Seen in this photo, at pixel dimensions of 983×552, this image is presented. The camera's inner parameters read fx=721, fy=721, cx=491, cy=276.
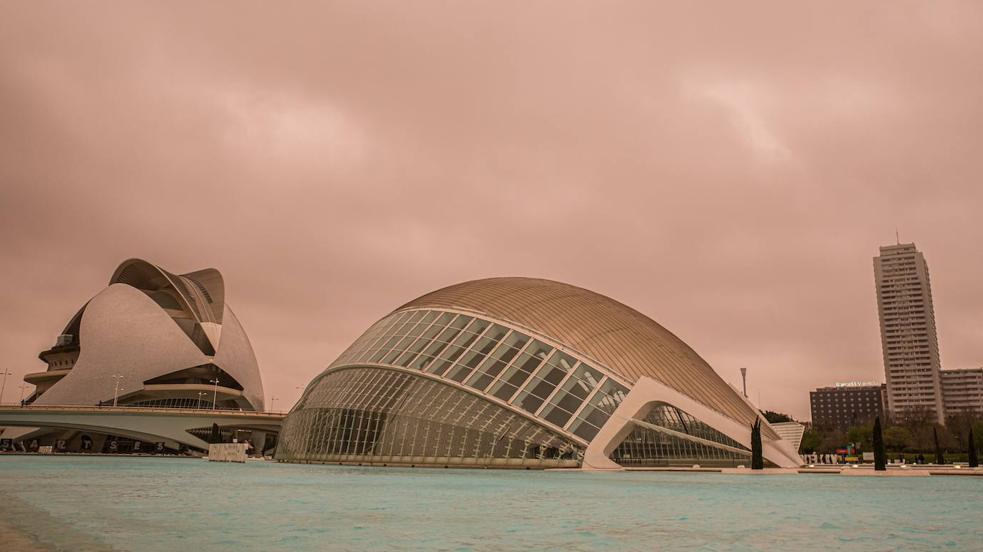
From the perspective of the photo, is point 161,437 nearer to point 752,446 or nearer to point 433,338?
point 433,338

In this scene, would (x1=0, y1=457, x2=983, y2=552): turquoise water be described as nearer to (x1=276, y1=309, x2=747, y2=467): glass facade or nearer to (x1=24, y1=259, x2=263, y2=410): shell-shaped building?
(x1=276, y1=309, x2=747, y2=467): glass facade

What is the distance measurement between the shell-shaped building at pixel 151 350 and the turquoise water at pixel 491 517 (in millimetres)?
84641

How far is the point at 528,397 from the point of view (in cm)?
3575

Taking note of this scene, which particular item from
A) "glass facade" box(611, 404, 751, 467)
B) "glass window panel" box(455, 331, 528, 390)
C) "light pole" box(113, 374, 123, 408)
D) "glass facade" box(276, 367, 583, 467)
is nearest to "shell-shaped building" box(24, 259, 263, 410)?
"light pole" box(113, 374, 123, 408)

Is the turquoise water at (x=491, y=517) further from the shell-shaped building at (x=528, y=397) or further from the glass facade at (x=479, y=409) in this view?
the shell-shaped building at (x=528, y=397)

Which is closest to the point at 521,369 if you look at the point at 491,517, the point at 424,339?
the point at 424,339

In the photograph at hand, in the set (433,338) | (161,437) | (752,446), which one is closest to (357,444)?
(433,338)

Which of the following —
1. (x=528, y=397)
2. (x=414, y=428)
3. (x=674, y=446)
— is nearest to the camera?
(x=674, y=446)

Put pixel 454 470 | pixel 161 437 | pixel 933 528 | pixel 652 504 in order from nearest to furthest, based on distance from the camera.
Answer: pixel 933 528
pixel 652 504
pixel 454 470
pixel 161 437

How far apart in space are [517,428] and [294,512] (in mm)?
21331

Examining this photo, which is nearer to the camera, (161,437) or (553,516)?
(553,516)

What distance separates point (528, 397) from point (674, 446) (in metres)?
7.54

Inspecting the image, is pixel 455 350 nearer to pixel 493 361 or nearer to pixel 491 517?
pixel 493 361

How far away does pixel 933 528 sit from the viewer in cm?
1197
